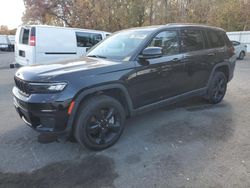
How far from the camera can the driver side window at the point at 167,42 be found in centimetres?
417

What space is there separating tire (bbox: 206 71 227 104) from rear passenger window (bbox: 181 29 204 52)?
95cm

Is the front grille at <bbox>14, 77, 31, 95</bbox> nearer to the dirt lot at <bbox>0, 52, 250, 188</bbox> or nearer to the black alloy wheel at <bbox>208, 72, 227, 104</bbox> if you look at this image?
the dirt lot at <bbox>0, 52, 250, 188</bbox>

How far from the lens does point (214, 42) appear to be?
214 inches

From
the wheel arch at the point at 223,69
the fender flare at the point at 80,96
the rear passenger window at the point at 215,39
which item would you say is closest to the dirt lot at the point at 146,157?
the fender flare at the point at 80,96

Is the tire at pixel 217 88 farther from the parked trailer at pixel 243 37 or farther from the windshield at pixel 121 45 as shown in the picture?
the parked trailer at pixel 243 37

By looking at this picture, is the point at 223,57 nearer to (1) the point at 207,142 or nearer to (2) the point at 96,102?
(1) the point at 207,142

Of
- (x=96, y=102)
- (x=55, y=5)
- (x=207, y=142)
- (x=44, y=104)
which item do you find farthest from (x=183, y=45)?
(x=55, y=5)

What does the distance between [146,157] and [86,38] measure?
23.3 ft

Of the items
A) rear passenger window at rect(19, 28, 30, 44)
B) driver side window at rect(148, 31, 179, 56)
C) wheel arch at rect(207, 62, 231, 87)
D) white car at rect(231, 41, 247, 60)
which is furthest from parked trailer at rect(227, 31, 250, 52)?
driver side window at rect(148, 31, 179, 56)

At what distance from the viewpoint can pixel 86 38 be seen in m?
9.45

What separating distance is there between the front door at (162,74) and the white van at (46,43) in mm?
3521

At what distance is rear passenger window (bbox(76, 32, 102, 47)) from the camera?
9.17 metres

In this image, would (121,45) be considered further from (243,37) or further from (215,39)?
(243,37)

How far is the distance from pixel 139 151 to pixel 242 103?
3595 millimetres
